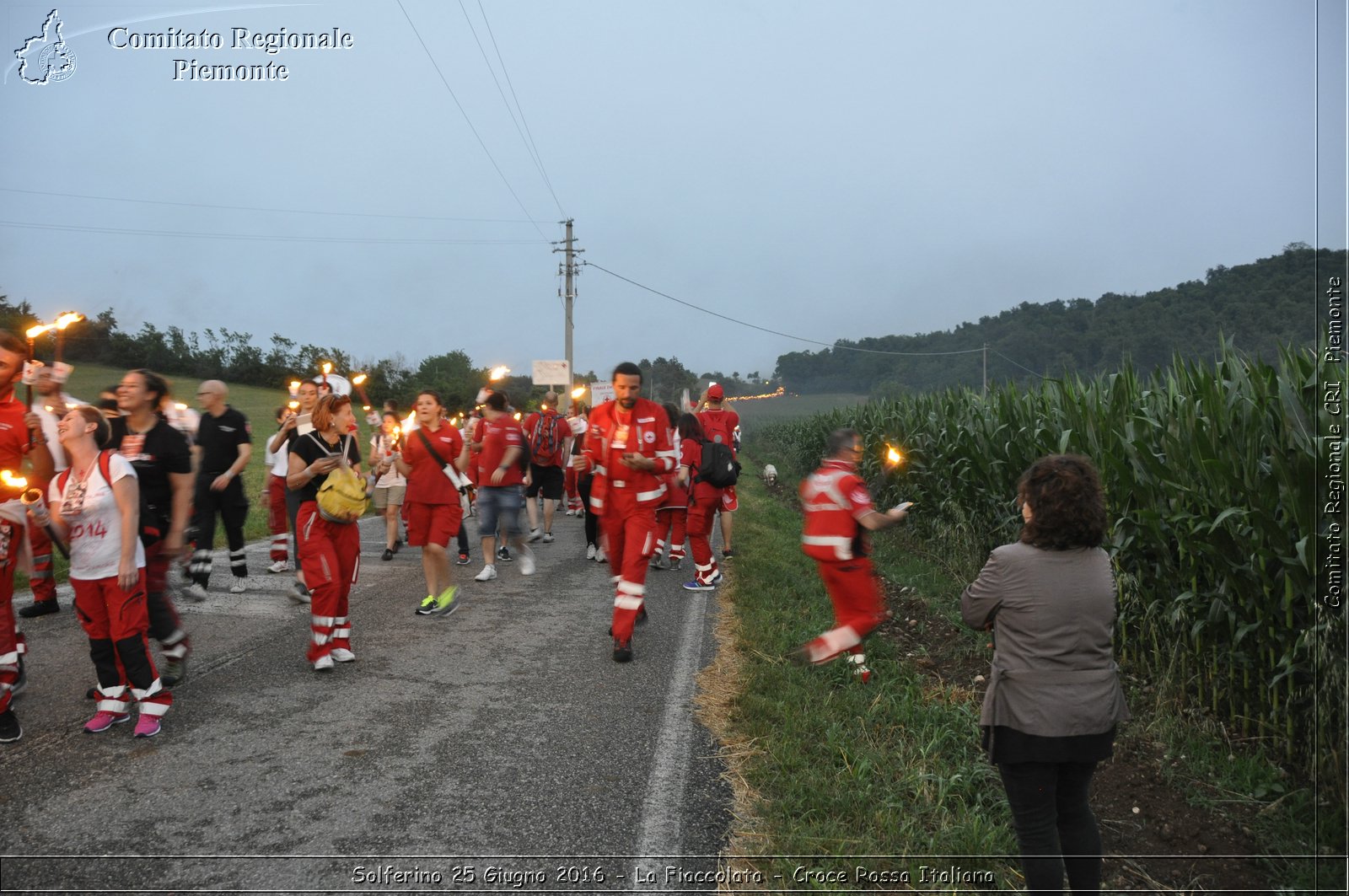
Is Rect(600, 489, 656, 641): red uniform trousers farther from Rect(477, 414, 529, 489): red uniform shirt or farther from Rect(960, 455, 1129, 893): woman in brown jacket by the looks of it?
Rect(960, 455, 1129, 893): woman in brown jacket

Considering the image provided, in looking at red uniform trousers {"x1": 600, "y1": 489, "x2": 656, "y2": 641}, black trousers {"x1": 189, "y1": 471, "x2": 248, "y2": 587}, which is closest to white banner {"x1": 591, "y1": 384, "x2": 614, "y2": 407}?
black trousers {"x1": 189, "y1": 471, "x2": 248, "y2": 587}

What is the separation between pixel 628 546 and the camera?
6.32m

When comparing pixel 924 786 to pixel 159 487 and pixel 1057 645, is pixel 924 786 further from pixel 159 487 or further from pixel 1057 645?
pixel 159 487

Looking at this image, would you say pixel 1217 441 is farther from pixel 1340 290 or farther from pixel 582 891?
pixel 582 891

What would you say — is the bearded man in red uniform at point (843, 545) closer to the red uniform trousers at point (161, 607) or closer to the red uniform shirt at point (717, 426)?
the red uniform trousers at point (161, 607)

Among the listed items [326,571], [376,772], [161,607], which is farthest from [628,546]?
[161,607]

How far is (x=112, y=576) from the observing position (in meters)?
4.40

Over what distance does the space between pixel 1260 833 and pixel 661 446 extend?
4271 mm

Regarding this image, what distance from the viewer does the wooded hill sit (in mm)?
5250

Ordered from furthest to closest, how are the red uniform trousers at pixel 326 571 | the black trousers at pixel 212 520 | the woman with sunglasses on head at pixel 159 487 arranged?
1. the black trousers at pixel 212 520
2. the red uniform trousers at pixel 326 571
3. the woman with sunglasses on head at pixel 159 487

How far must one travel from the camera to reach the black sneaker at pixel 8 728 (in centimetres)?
419

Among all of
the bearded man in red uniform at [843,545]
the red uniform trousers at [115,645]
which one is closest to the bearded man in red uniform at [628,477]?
the bearded man in red uniform at [843,545]

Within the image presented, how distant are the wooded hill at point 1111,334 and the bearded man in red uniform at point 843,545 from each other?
2505mm

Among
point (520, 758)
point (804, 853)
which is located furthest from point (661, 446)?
point (804, 853)
